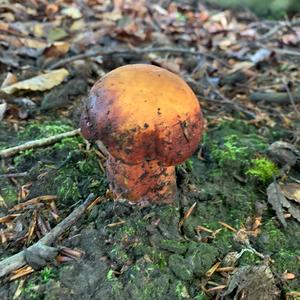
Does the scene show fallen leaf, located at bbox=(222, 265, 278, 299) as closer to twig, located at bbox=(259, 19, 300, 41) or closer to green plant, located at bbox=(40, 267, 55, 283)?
green plant, located at bbox=(40, 267, 55, 283)

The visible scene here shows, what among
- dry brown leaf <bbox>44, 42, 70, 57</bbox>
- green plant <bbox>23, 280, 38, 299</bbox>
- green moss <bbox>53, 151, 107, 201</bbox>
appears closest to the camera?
green plant <bbox>23, 280, 38, 299</bbox>

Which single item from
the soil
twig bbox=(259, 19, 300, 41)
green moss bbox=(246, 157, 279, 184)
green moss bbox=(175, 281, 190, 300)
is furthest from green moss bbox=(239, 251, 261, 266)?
twig bbox=(259, 19, 300, 41)

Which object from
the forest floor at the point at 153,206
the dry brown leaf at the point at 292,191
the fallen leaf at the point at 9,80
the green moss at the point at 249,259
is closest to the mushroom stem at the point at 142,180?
the forest floor at the point at 153,206

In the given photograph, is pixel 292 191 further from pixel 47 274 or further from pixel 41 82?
pixel 41 82

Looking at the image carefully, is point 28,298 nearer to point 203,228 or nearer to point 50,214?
point 50,214

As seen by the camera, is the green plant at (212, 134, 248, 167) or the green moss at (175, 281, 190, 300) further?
the green plant at (212, 134, 248, 167)

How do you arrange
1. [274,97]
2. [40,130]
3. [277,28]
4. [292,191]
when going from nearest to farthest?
[292,191]
[40,130]
[274,97]
[277,28]

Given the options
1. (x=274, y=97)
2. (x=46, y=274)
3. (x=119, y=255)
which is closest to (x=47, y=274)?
(x=46, y=274)
